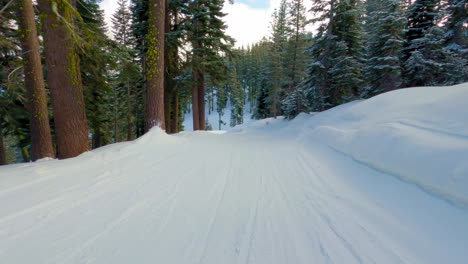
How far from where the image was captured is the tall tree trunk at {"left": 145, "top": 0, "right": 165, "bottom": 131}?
616cm

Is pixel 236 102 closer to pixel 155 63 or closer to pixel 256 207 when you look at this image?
pixel 155 63

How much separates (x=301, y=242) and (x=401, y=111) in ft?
18.7

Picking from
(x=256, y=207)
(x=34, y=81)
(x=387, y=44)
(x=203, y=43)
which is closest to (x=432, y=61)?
(x=387, y=44)

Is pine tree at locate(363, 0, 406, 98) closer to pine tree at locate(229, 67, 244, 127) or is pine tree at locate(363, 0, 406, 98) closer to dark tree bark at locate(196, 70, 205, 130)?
dark tree bark at locate(196, 70, 205, 130)

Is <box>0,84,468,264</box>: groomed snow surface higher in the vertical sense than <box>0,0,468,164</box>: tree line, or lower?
lower

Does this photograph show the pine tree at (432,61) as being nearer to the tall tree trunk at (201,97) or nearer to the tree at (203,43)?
the tree at (203,43)

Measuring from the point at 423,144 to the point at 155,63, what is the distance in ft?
24.1

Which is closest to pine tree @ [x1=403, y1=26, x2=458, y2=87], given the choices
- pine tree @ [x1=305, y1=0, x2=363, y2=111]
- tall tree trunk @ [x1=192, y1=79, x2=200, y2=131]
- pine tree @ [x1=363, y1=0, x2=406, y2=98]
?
pine tree @ [x1=363, y1=0, x2=406, y2=98]

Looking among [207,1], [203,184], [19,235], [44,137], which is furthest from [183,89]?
[19,235]

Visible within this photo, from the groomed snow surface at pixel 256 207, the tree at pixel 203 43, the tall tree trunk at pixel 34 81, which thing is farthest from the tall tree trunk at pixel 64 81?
the tree at pixel 203 43

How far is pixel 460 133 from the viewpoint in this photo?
10.4 feet

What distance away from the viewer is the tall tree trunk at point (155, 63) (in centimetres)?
616

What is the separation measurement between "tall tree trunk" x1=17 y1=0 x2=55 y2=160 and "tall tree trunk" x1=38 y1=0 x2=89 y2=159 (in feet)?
6.25

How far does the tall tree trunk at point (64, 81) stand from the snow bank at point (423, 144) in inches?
280
